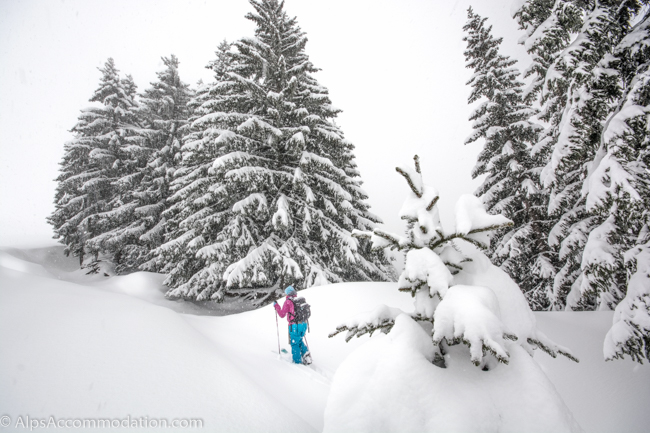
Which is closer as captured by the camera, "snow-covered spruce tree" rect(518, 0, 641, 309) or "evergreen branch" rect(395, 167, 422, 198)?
"evergreen branch" rect(395, 167, 422, 198)

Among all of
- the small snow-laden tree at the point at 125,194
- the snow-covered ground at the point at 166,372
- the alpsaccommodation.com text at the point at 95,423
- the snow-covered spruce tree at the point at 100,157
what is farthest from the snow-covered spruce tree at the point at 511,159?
the snow-covered spruce tree at the point at 100,157

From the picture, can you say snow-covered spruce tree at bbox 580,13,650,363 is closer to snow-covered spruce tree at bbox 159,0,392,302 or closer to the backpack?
the backpack

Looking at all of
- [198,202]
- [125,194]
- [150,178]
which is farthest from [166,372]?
[125,194]

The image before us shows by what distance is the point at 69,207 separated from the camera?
20.0 metres

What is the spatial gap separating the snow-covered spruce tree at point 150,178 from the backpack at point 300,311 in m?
14.5

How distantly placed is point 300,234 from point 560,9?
378 inches

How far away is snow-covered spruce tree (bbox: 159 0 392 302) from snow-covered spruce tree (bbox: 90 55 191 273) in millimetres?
5642

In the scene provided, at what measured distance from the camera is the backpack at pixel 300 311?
5796 millimetres

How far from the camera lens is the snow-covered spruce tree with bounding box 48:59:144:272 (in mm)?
19031

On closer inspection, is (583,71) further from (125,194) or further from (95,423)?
(125,194)

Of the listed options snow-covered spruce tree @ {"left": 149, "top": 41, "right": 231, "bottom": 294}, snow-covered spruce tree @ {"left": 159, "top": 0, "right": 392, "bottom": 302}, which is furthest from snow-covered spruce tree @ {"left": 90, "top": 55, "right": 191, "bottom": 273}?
snow-covered spruce tree @ {"left": 159, "top": 0, "right": 392, "bottom": 302}

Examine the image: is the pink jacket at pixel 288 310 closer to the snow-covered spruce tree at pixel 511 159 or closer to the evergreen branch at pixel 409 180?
the evergreen branch at pixel 409 180

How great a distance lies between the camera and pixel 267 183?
11000 mm

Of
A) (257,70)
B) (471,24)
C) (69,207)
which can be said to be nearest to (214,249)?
(257,70)
